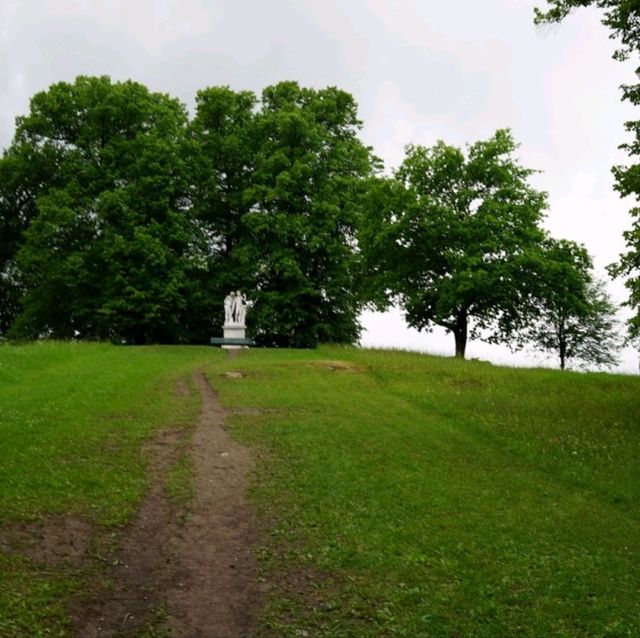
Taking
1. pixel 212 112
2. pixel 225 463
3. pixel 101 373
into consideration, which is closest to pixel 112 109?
pixel 212 112

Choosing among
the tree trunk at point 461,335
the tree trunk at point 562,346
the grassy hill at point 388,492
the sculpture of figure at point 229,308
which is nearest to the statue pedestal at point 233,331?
the sculpture of figure at point 229,308

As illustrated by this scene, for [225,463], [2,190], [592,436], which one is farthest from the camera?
[2,190]

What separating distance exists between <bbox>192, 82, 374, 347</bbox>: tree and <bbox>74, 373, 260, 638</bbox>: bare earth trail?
27943 mm

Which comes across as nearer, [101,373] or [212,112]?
[101,373]

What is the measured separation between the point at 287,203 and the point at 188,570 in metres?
33.8

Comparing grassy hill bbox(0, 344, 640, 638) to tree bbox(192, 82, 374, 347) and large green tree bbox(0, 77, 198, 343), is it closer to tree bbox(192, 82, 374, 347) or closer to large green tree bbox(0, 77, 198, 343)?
large green tree bbox(0, 77, 198, 343)

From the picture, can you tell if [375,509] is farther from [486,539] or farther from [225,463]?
[225,463]

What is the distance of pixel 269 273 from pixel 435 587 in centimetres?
3351

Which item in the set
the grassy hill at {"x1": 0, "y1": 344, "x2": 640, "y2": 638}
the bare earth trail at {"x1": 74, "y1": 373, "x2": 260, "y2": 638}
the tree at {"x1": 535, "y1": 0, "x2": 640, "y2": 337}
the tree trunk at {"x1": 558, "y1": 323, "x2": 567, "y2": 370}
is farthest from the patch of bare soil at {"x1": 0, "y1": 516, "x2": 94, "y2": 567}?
the tree trunk at {"x1": 558, "y1": 323, "x2": 567, "y2": 370}

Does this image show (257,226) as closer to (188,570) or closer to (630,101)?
(630,101)

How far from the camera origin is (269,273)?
40.0 metres

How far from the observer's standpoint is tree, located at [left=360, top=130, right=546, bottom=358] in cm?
3462

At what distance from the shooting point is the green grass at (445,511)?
6.79 metres

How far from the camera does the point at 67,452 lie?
Result: 11836mm
